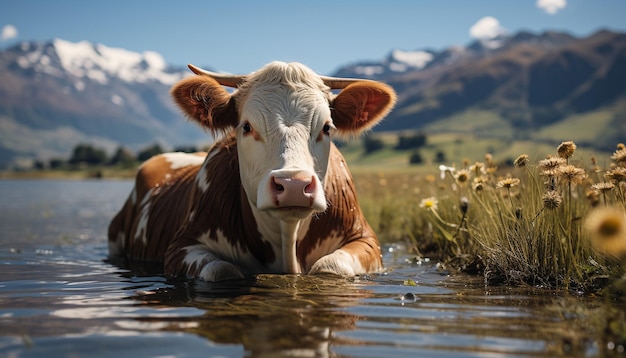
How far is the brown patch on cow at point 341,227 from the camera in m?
7.57

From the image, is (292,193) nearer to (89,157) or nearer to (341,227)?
(341,227)

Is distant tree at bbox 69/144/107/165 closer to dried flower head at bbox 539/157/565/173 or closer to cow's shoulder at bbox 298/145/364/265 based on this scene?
cow's shoulder at bbox 298/145/364/265

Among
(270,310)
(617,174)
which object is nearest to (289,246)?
(270,310)

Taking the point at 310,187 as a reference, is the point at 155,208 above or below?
below

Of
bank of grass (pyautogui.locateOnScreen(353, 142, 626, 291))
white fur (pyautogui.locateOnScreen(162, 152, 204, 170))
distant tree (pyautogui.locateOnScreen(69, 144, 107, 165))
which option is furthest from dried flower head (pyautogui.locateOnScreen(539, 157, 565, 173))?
distant tree (pyautogui.locateOnScreen(69, 144, 107, 165))

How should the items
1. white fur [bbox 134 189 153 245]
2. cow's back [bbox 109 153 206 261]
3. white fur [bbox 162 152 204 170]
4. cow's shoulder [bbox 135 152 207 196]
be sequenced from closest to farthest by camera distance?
cow's back [bbox 109 153 206 261] → white fur [bbox 134 189 153 245] → cow's shoulder [bbox 135 152 207 196] → white fur [bbox 162 152 204 170]

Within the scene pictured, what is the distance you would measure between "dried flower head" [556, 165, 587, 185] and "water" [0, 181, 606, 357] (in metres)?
1.06

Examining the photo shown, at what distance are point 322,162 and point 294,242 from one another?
0.99m

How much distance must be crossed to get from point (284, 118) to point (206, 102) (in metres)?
1.11

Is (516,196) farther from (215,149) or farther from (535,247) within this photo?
(215,149)

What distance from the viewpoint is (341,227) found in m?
7.84

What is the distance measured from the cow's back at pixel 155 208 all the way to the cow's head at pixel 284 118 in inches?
67.6

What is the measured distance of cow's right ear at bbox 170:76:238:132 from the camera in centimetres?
717

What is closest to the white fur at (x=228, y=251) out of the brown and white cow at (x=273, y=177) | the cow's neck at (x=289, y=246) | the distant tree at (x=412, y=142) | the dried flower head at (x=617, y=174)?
the brown and white cow at (x=273, y=177)
